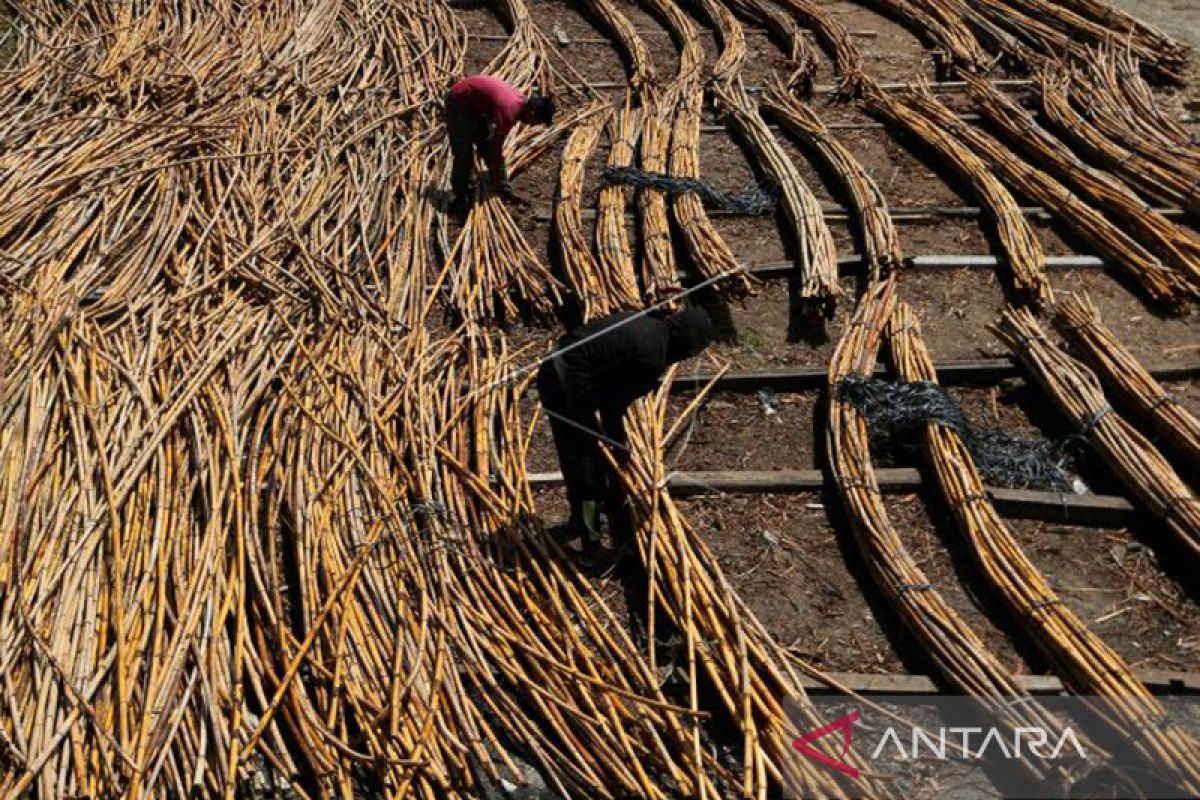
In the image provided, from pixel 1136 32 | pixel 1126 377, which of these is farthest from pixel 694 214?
pixel 1136 32

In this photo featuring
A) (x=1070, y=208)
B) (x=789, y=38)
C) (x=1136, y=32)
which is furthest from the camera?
(x=789, y=38)

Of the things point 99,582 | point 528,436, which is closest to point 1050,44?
point 528,436

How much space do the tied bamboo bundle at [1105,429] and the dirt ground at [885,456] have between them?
118 mm

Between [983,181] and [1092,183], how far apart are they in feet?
2.13

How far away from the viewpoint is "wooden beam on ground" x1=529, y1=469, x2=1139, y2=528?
5266 millimetres

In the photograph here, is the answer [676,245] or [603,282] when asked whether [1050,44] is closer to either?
[676,245]

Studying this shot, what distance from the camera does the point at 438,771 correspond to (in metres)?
4.14

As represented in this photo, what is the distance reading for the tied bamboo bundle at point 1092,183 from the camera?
6.83 m

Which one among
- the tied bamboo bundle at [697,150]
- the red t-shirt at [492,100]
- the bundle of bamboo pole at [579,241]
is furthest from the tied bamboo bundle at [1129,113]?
the red t-shirt at [492,100]

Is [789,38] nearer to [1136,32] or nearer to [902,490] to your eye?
[1136,32]

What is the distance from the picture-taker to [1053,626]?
4.53m

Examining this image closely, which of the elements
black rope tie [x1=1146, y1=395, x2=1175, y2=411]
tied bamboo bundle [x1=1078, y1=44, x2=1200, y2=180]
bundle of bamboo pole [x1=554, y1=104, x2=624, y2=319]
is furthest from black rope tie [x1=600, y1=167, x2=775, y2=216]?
black rope tie [x1=1146, y1=395, x2=1175, y2=411]

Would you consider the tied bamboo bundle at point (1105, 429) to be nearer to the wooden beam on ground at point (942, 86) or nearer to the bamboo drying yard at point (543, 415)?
the bamboo drying yard at point (543, 415)

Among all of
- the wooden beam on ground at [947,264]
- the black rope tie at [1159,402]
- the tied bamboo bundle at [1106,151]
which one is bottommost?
the black rope tie at [1159,402]
